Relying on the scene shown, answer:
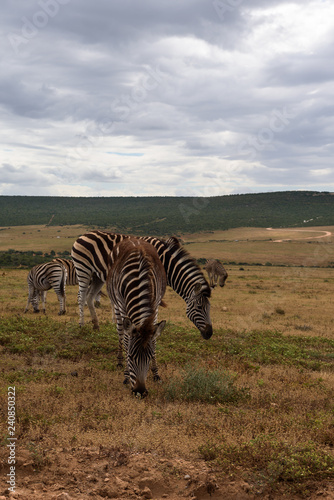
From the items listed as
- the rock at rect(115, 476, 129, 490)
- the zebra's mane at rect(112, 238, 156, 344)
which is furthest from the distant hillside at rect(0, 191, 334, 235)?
the rock at rect(115, 476, 129, 490)

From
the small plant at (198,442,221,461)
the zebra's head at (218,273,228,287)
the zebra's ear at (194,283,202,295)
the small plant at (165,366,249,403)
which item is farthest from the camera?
the zebra's head at (218,273,228,287)

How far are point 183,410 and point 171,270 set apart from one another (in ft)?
15.7

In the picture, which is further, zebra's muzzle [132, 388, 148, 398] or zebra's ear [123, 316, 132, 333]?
Answer: zebra's ear [123, 316, 132, 333]

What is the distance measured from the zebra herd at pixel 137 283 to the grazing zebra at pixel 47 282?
42 mm

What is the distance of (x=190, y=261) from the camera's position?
10797mm

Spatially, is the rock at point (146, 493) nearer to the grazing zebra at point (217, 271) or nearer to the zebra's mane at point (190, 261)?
the zebra's mane at point (190, 261)

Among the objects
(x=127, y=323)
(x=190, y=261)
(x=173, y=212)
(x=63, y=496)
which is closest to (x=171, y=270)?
(x=190, y=261)

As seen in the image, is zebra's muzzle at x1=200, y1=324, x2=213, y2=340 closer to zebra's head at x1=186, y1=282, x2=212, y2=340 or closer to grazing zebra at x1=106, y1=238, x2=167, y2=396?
zebra's head at x1=186, y1=282, x2=212, y2=340

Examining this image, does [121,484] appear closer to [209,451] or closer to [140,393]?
[209,451]

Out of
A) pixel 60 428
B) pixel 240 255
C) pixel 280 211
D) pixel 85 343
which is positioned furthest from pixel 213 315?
pixel 280 211

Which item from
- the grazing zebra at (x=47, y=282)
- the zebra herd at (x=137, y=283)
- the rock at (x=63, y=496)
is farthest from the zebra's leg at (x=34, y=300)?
the rock at (x=63, y=496)

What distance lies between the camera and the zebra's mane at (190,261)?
1020 cm

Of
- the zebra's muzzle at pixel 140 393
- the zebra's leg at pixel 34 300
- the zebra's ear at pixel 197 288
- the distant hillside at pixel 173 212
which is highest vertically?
the distant hillside at pixel 173 212

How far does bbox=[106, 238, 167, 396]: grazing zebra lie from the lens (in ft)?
22.4
